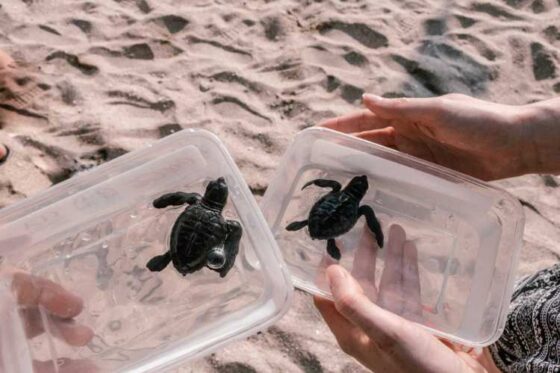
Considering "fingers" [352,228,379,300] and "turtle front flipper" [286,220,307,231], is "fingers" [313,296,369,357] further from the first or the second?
"turtle front flipper" [286,220,307,231]

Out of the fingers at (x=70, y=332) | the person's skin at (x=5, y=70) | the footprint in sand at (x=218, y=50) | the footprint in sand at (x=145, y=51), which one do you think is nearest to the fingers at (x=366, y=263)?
the fingers at (x=70, y=332)

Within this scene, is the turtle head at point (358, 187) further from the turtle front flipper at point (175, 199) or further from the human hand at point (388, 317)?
the turtle front flipper at point (175, 199)

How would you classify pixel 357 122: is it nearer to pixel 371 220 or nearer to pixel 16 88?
pixel 371 220

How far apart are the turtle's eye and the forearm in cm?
94

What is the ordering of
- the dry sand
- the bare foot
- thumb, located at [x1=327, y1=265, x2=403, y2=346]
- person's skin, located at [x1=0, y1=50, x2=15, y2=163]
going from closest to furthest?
thumb, located at [x1=327, y1=265, x2=403, y2=346]
the bare foot
the dry sand
person's skin, located at [x1=0, y1=50, x2=15, y2=163]

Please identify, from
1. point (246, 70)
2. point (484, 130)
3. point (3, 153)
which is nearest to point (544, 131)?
point (484, 130)

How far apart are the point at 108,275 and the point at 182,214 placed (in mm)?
310

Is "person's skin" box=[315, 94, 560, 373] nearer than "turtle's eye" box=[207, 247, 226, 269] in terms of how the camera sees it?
Yes

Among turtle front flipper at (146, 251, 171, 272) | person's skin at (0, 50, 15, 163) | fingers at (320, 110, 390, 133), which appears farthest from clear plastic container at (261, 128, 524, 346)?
person's skin at (0, 50, 15, 163)

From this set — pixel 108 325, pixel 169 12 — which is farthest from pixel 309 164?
pixel 169 12

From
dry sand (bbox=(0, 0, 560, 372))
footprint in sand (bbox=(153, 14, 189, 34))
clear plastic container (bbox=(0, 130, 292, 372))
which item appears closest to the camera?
clear plastic container (bbox=(0, 130, 292, 372))

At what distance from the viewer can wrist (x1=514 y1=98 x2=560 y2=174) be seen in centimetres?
179

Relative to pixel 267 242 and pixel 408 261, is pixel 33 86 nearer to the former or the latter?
pixel 267 242

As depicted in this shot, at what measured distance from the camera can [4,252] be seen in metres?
1.79
